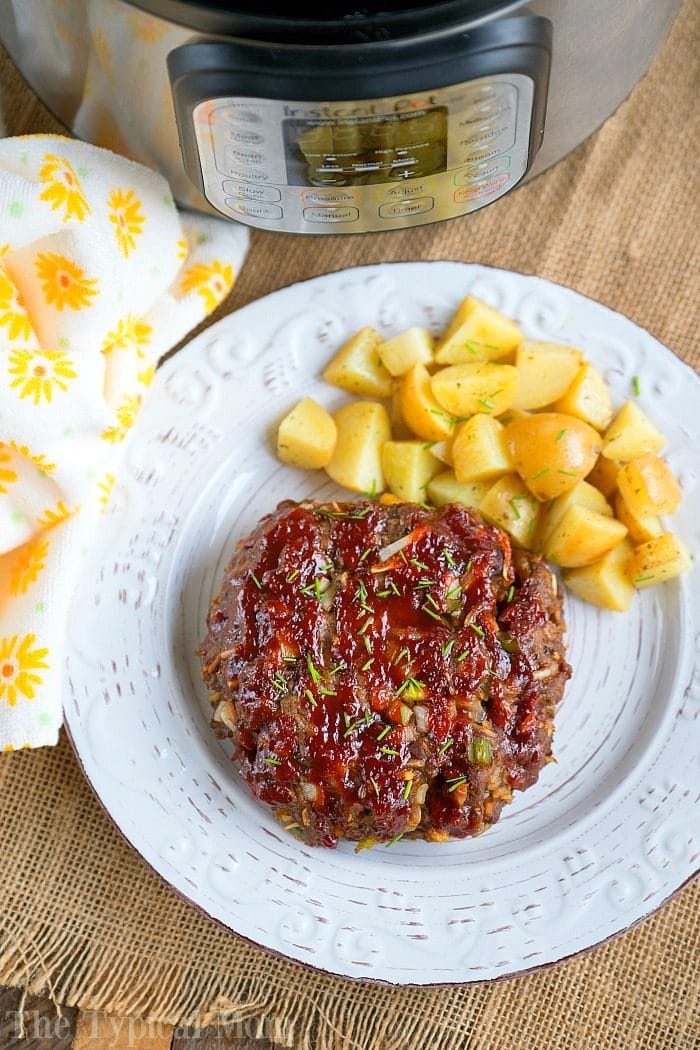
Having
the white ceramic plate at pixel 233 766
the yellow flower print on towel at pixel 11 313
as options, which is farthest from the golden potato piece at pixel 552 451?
the yellow flower print on towel at pixel 11 313

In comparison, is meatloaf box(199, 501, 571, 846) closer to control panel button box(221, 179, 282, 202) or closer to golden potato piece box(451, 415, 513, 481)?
golden potato piece box(451, 415, 513, 481)

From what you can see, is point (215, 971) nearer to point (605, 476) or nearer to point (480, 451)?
point (480, 451)

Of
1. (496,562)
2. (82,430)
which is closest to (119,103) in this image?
(82,430)

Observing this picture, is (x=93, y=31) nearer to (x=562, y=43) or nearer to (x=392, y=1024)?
(x=562, y=43)

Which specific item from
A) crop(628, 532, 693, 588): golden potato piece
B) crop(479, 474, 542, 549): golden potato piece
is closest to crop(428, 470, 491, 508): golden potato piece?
crop(479, 474, 542, 549): golden potato piece

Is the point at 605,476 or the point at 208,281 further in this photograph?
the point at 208,281

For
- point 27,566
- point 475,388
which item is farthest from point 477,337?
point 27,566

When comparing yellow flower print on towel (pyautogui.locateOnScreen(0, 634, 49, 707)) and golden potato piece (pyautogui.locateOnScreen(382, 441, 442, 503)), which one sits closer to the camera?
yellow flower print on towel (pyautogui.locateOnScreen(0, 634, 49, 707))
